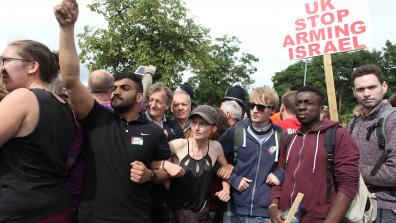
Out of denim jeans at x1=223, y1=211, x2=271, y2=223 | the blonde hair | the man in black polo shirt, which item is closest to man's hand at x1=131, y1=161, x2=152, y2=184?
the man in black polo shirt

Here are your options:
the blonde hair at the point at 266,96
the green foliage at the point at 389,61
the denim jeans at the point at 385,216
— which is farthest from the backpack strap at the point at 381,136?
the green foliage at the point at 389,61

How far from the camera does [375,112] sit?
3590 mm

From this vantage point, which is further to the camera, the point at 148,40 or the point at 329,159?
the point at 148,40

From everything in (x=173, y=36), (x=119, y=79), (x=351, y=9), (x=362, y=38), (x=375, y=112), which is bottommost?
(x=375, y=112)

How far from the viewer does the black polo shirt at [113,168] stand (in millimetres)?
2797

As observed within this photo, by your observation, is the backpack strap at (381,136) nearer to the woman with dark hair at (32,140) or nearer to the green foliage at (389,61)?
the woman with dark hair at (32,140)

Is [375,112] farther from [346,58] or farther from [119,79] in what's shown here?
[346,58]

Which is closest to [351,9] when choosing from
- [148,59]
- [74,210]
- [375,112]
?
[375,112]

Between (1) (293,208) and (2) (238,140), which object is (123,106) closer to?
(2) (238,140)

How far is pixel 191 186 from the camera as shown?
3529 mm

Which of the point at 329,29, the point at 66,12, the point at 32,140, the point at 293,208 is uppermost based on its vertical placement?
the point at 329,29

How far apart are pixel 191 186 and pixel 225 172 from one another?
1.22ft

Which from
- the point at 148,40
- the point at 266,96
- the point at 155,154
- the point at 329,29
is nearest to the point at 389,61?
the point at 148,40

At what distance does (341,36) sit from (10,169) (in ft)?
14.2
